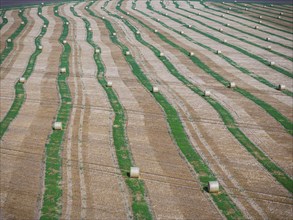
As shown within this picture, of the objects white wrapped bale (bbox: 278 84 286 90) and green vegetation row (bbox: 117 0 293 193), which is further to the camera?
white wrapped bale (bbox: 278 84 286 90)

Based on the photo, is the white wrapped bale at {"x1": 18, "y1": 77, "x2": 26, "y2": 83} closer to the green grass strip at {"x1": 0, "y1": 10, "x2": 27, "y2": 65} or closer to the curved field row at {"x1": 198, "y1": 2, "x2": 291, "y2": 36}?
the green grass strip at {"x1": 0, "y1": 10, "x2": 27, "y2": 65}

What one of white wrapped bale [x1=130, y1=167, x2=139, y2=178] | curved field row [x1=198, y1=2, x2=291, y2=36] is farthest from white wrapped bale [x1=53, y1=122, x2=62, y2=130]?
curved field row [x1=198, y1=2, x2=291, y2=36]

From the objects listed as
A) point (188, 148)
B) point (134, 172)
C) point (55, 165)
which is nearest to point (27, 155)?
point (55, 165)

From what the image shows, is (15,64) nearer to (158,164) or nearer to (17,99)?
(17,99)

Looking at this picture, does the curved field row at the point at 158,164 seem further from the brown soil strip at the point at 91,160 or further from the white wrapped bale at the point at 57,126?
the white wrapped bale at the point at 57,126

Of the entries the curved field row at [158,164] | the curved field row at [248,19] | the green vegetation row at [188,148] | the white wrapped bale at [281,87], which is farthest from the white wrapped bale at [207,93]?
the curved field row at [248,19]

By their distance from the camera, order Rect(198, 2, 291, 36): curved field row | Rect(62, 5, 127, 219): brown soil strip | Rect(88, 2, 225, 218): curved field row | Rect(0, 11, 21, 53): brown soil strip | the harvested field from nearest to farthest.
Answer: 1. Rect(62, 5, 127, 219): brown soil strip
2. Rect(88, 2, 225, 218): curved field row
3. the harvested field
4. Rect(0, 11, 21, 53): brown soil strip
5. Rect(198, 2, 291, 36): curved field row
